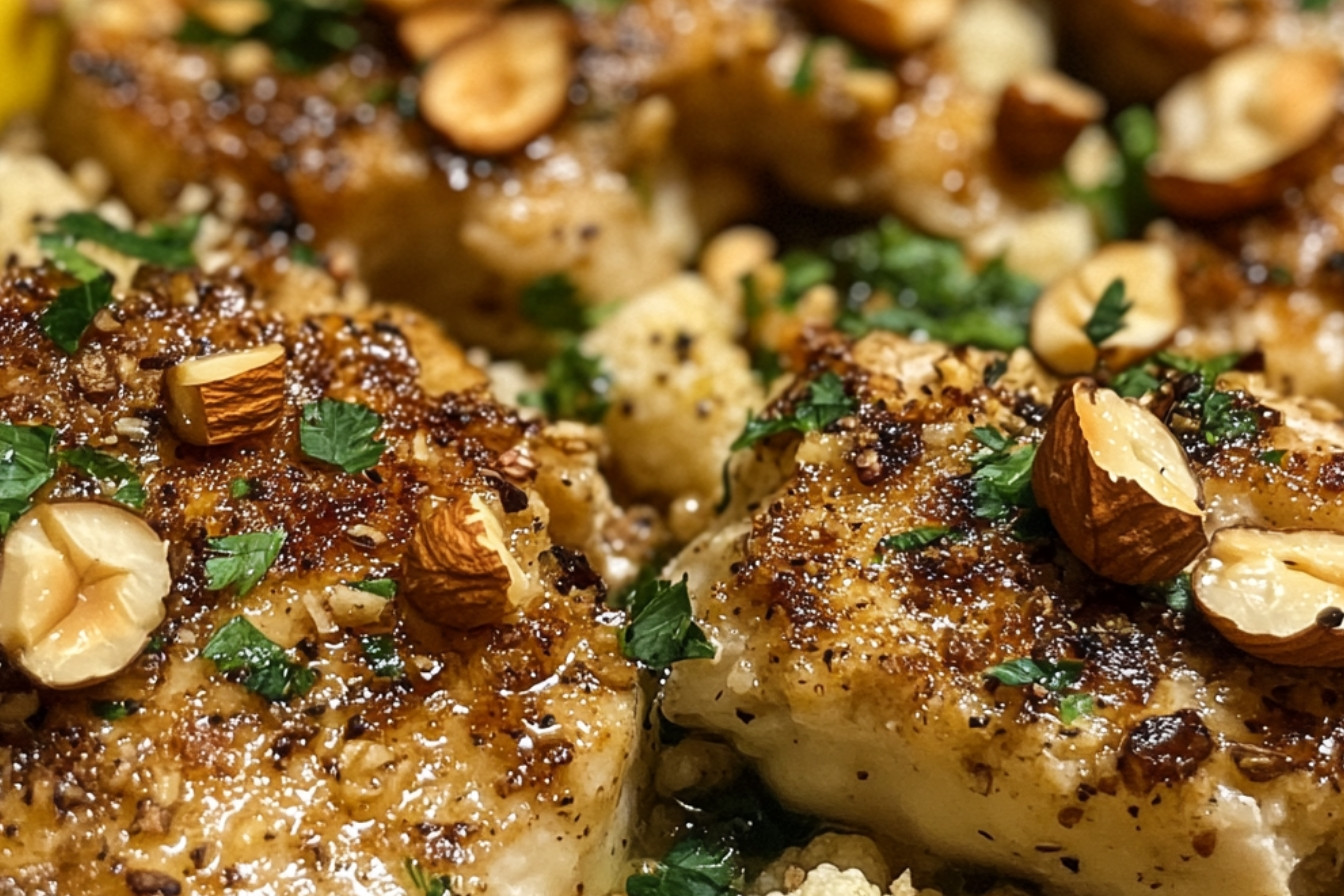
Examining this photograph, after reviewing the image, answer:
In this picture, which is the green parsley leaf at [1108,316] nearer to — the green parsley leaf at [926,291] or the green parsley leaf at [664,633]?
the green parsley leaf at [926,291]

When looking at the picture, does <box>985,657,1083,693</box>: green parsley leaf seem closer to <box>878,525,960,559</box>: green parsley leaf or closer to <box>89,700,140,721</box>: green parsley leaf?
<box>878,525,960,559</box>: green parsley leaf

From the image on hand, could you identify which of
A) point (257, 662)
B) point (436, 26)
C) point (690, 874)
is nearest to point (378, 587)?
point (257, 662)

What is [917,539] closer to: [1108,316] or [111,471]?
[1108,316]

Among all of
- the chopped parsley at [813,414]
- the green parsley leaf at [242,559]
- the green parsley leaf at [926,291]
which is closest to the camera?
the green parsley leaf at [242,559]

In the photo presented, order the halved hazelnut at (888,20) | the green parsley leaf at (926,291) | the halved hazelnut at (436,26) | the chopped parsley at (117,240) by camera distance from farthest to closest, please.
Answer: the halved hazelnut at (888,20)
the halved hazelnut at (436,26)
the green parsley leaf at (926,291)
the chopped parsley at (117,240)

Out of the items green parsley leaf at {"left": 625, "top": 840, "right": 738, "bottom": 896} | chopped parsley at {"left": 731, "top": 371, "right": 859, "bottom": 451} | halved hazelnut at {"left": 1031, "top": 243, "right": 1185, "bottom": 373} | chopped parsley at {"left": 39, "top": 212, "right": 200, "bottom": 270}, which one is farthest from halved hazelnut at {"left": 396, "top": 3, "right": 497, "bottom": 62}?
green parsley leaf at {"left": 625, "top": 840, "right": 738, "bottom": 896}

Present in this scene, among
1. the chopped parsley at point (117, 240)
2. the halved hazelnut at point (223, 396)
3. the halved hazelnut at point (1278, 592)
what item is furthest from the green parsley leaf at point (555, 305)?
the halved hazelnut at point (1278, 592)

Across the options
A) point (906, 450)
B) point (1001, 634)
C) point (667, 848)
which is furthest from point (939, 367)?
point (667, 848)
